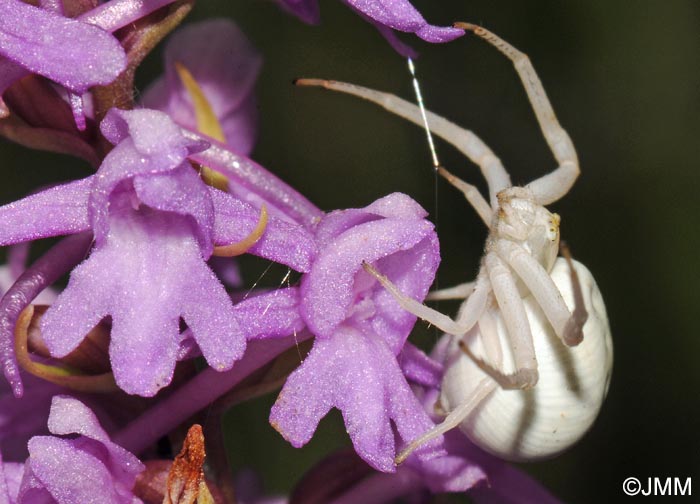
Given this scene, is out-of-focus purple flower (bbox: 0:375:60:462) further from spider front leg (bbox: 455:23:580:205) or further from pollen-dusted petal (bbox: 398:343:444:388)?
spider front leg (bbox: 455:23:580:205)

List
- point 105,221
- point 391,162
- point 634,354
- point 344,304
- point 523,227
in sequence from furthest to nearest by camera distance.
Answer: point 391,162
point 634,354
point 523,227
point 344,304
point 105,221

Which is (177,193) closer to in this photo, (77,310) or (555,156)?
(77,310)

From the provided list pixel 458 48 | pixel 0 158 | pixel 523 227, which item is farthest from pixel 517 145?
pixel 523 227

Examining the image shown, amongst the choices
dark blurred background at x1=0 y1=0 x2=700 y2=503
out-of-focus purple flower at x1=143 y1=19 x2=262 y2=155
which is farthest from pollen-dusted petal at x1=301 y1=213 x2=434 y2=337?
dark blurred background at x1=0 y1=0 x2=700 y2=503

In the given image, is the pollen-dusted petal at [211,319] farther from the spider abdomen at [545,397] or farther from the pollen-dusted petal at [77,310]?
the spider abdomen at [545,397]

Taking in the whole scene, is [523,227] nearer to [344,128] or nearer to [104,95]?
[104,95]

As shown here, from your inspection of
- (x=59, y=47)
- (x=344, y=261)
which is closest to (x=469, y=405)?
(x=344, y=261)
